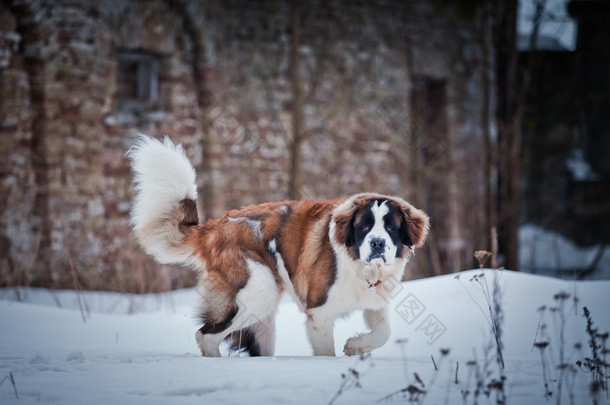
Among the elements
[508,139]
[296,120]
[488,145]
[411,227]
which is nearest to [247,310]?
[411,227]

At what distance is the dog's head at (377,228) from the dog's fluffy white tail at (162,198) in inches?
37.8

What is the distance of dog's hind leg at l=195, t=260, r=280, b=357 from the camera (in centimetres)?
348

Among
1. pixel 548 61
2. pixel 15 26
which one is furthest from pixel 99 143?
pixel 548 61

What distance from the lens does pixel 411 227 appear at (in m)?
3.57

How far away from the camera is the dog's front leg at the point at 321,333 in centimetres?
345

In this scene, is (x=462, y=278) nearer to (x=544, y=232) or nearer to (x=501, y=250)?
(x=501, y=250)

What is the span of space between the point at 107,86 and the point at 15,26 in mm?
1129

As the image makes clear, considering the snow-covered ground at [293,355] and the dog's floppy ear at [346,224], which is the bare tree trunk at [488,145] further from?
the dog's floppy ear at [346,224]

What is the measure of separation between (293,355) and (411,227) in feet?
3.39

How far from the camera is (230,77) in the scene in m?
8.08

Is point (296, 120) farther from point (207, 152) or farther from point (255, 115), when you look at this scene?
point (207, 152)

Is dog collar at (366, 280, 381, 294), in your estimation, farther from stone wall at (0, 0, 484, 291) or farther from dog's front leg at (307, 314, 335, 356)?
stone wall at (0, 0, 484, 291)

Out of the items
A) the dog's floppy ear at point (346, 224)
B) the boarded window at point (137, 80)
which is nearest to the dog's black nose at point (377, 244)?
the dog's floppy ear at point (346, 224)

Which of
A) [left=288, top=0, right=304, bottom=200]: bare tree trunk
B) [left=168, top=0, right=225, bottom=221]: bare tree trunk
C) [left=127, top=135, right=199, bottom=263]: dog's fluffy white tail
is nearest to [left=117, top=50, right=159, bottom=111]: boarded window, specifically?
[left=168, top=0, right=225, bottom=221]: bare tree trunk
